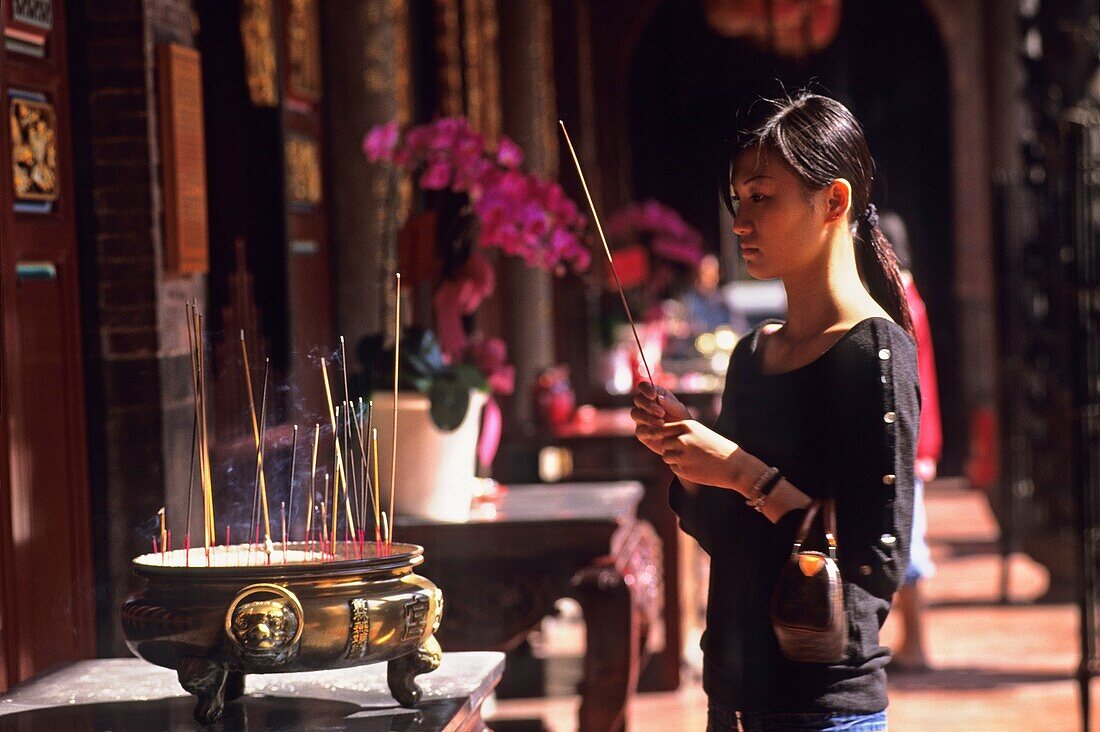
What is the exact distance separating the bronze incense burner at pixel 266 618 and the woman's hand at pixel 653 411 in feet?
1.03

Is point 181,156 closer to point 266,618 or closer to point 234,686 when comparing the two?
point 234,686

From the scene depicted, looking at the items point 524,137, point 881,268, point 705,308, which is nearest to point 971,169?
point 705,308

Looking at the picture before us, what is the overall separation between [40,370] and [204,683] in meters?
1.08

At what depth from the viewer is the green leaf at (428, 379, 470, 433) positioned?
311 centimetres

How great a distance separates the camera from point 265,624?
67.7 inches

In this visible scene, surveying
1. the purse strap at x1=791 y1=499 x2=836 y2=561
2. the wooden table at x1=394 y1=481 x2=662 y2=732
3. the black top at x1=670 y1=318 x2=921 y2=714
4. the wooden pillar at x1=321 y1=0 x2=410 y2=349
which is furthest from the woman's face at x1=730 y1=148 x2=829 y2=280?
the wooden pillar at x1=321 y1=0 x2=410 y2=349

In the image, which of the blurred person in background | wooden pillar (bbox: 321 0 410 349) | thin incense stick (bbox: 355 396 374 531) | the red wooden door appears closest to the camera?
thin incense stick (bbox: 355 396 374 531)

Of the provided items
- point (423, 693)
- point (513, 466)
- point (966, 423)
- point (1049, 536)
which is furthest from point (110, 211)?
point (966, 423)

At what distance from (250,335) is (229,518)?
1.03 metres

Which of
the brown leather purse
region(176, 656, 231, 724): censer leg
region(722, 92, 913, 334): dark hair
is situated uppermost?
region(722, 92, 913, 334): dark hair

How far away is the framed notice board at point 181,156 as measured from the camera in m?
2.93

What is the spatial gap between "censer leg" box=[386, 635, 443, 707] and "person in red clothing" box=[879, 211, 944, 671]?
2493 mm

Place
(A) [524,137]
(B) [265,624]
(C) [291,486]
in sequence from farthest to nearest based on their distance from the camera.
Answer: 1. (A) [524,137]
2. (C) [291,486]
3. (B) [265,624]

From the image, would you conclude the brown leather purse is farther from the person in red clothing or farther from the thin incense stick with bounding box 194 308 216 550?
the person in red clothing
